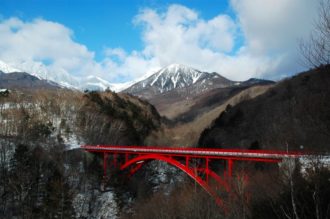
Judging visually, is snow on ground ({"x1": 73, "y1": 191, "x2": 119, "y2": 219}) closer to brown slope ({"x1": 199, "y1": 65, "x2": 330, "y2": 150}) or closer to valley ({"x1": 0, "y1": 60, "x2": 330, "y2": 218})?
valley ({"x1": 0, "y1": 60, "x2": 330, "y2": 218})

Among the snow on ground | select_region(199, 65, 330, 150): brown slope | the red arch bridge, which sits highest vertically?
select_region(199, 65, 330, 150): brown slope

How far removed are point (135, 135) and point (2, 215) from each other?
3318 cm

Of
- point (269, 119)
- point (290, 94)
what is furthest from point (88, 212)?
point (290, 94)

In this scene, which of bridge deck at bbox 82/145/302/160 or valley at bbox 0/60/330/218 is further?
valley at bbox 0/60/330/218

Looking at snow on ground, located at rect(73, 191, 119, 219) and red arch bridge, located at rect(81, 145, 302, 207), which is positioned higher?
red arch bridge, located at rect(81, 145, 302, 207)

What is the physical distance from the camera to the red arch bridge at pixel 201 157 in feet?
82.0

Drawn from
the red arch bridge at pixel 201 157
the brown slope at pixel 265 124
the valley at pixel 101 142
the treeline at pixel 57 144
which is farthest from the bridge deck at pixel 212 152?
the brown slope at pixel 265 124

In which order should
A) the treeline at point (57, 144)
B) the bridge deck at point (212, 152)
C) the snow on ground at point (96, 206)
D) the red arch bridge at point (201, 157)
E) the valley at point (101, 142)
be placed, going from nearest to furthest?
the bridge deck at point (212, 152)
the red arch bridge at point (201, 157)
the valley at point (101, 142)
the treeline at point (57, 144)
the snow on ground at point (96, 206)

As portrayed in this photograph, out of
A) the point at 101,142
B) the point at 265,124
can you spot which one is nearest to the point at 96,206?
the point at 101,142

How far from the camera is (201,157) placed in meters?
31.6

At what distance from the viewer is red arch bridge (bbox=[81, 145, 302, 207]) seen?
2500cm

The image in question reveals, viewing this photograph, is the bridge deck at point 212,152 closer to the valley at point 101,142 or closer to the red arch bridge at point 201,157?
the red arch bridge at point 201,157

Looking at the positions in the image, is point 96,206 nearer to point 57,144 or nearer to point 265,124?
point 57,144

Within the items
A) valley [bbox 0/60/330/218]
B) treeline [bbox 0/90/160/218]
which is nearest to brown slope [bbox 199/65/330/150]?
valley [bbox 0/60/330/218]
